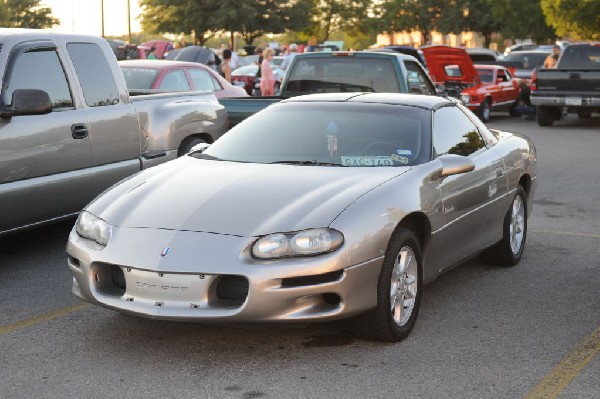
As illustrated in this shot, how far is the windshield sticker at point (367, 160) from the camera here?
257 inches

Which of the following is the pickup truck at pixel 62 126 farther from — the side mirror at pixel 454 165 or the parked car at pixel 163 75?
the parked car at pixel 163 75

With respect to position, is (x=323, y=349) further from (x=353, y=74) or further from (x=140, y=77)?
(x=140, y=77)

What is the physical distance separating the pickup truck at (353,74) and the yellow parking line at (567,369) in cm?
669

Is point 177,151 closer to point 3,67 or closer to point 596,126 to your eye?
point 3,67

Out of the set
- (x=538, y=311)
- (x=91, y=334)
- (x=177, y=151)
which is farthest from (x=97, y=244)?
(x=177, y=151)

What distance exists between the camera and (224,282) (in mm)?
5367

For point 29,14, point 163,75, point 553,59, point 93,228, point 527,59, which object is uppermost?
point 93,228

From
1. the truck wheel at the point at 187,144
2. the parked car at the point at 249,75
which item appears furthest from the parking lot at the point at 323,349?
the parked car at the point at 249,75

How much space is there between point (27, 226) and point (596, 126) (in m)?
17.8

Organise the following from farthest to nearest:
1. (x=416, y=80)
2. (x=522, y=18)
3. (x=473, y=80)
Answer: (x=522, y=18) → (x=473, y=80) → (x=416, y=80)

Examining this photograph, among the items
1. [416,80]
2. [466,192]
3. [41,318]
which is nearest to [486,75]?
[416,80]

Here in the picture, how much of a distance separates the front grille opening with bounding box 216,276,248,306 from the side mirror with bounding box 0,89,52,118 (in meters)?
2.88

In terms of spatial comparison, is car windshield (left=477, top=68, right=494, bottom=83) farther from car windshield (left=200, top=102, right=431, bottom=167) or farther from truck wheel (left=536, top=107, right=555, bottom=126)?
car windshield (left=200, top=102, right=431, bottom=167)

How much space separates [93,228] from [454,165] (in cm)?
231
